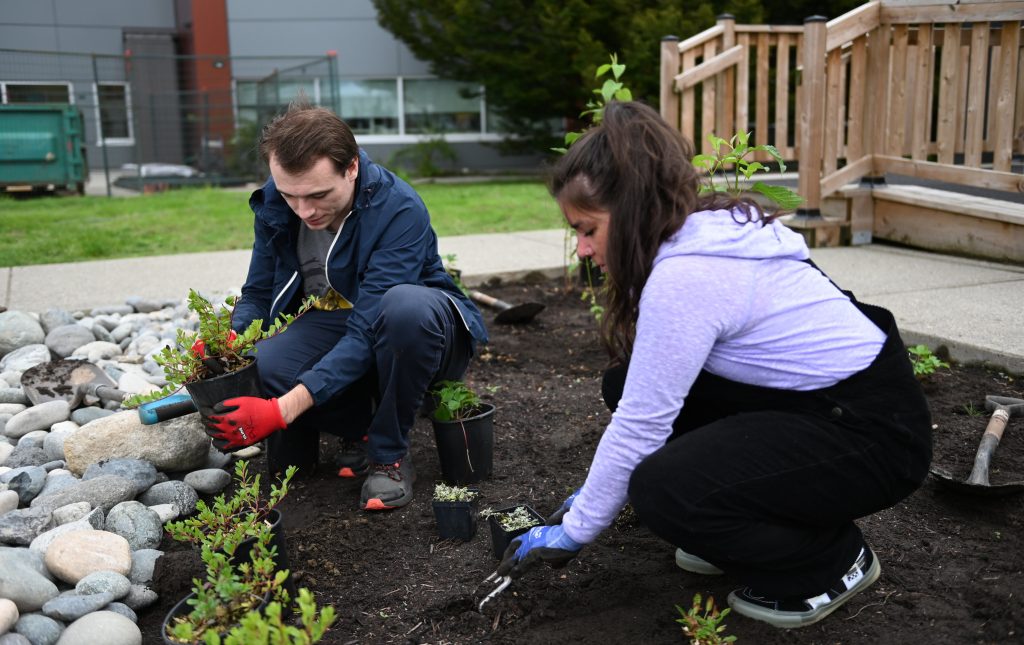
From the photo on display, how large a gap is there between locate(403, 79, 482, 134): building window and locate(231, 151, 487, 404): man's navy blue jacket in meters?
14.9

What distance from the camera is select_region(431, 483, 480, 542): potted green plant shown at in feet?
8.47

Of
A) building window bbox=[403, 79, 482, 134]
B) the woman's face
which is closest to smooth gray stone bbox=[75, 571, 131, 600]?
the woman's face

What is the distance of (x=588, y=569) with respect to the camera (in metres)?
2.41

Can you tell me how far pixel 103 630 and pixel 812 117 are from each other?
5.53 meters

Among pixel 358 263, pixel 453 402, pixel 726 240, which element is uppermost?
pixel 726 240

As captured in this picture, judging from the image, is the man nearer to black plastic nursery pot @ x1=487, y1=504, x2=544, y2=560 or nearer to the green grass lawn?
black plastic nursery pot @ x1=487, y1=504, x2=544, y2=560

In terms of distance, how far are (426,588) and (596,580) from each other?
44 cm

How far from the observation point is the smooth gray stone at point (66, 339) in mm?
4422

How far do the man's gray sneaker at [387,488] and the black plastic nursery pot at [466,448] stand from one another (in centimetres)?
14

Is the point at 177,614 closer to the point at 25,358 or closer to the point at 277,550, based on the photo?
the point at 277,550

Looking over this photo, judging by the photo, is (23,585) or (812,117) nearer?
(23,585)

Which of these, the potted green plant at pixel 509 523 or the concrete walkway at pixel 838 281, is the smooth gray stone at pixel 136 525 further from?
the concrete walkway at pixel 838 281

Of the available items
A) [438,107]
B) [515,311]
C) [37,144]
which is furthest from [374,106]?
[515,311]

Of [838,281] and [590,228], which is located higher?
[590,228]
